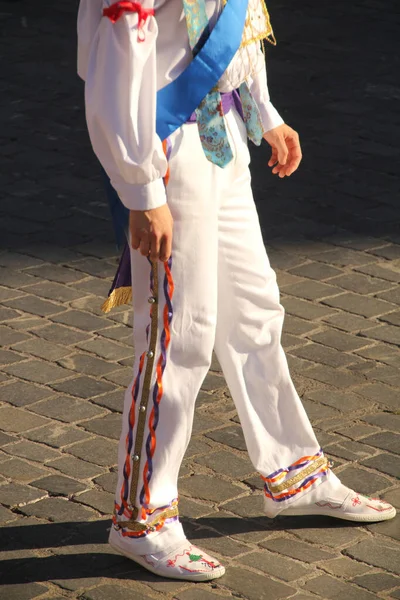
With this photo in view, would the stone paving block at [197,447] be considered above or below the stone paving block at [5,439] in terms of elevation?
above

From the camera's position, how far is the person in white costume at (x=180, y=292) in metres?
2.98

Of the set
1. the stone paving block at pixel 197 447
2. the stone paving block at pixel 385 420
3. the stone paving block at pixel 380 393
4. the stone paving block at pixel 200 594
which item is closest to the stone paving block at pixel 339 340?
the stone paving block at pixel 380 393

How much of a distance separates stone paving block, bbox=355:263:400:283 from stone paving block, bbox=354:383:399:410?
1.10 m

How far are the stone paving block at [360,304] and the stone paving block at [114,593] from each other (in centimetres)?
224

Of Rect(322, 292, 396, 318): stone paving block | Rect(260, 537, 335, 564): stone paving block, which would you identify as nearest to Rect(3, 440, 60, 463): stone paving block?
Rect(260, 537, 335, 564): stone paving block

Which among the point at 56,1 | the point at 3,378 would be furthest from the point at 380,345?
the point at 56,1

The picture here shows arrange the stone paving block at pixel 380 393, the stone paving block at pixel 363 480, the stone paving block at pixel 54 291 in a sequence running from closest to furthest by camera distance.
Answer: the stone paving block at pixel 363 480 < the stone paving block at pixel 380 393 < the stone paving block at pixel 54 291

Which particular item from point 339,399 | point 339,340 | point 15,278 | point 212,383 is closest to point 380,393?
point 339,399

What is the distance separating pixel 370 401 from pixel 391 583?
121cm

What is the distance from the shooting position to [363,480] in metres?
3.94

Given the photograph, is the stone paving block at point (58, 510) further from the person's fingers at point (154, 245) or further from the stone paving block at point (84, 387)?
the person's fingers at point (154, 245)

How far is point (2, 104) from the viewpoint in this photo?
8281 millimetres

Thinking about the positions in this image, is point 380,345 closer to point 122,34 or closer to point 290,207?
point 290,207

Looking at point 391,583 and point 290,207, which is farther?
point 290,207
